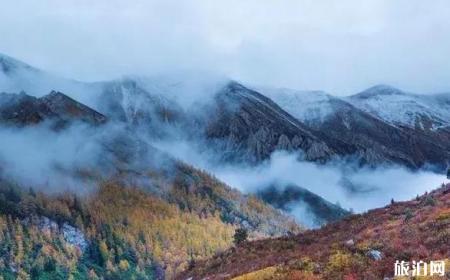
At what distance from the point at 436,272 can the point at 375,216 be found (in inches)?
967

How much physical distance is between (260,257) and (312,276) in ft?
47.1

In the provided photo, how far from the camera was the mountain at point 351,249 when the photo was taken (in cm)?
3881

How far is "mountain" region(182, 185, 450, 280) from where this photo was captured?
38.8 m

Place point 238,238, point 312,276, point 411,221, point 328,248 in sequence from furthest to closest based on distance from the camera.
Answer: point 238,238 < point 411,221 < point 328,248 < point 312,276

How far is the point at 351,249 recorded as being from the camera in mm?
42281

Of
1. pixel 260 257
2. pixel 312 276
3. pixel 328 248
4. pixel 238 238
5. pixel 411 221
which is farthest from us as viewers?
pixel 238 238

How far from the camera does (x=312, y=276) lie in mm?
38031

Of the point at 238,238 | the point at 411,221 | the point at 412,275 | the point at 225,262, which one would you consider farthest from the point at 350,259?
the point at 238,238

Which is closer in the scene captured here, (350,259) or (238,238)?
(350,259)

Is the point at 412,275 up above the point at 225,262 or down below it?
above

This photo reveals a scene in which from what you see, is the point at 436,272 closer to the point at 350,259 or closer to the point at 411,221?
the point at 350,259

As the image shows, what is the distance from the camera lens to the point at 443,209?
159 feet

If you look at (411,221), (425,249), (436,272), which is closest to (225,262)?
(411,221)

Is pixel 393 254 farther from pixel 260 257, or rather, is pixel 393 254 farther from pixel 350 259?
pixel 260 257
